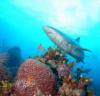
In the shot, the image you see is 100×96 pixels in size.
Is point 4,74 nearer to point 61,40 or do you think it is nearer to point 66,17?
point 61,40

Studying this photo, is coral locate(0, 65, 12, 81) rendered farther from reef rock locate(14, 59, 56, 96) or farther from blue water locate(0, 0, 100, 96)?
blue water locate(0, 0, 100, 96)

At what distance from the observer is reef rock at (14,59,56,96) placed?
6.29 m

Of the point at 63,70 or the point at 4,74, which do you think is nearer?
the point at 4,74

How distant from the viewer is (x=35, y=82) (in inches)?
250

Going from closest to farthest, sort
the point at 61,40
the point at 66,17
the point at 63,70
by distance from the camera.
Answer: the point at 61,40 → the point at 63,70 → the point at 66,17

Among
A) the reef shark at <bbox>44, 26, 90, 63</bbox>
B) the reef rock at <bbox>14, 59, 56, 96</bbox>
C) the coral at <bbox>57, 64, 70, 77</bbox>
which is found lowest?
the reef rock at <bbox>14, 59, 56, 96</bbox>

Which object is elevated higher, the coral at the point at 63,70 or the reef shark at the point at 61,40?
the reef shark at the point at 61,40

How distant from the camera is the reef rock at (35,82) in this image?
6.29 meters

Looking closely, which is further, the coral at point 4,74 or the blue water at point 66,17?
the blue water at point 66,17

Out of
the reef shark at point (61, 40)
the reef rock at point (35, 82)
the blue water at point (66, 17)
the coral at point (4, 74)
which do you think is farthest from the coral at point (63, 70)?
the blue water at point (66, 17)

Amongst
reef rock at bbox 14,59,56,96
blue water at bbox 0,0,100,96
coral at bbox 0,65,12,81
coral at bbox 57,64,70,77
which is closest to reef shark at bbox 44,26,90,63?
coral at bbox 57,64,70,77

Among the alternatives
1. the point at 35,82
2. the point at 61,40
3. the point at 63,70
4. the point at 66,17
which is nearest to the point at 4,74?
the point at 35,82

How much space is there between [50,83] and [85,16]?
31.7 meters

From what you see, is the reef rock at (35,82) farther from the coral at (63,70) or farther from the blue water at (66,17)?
the blue water at (66,17)
